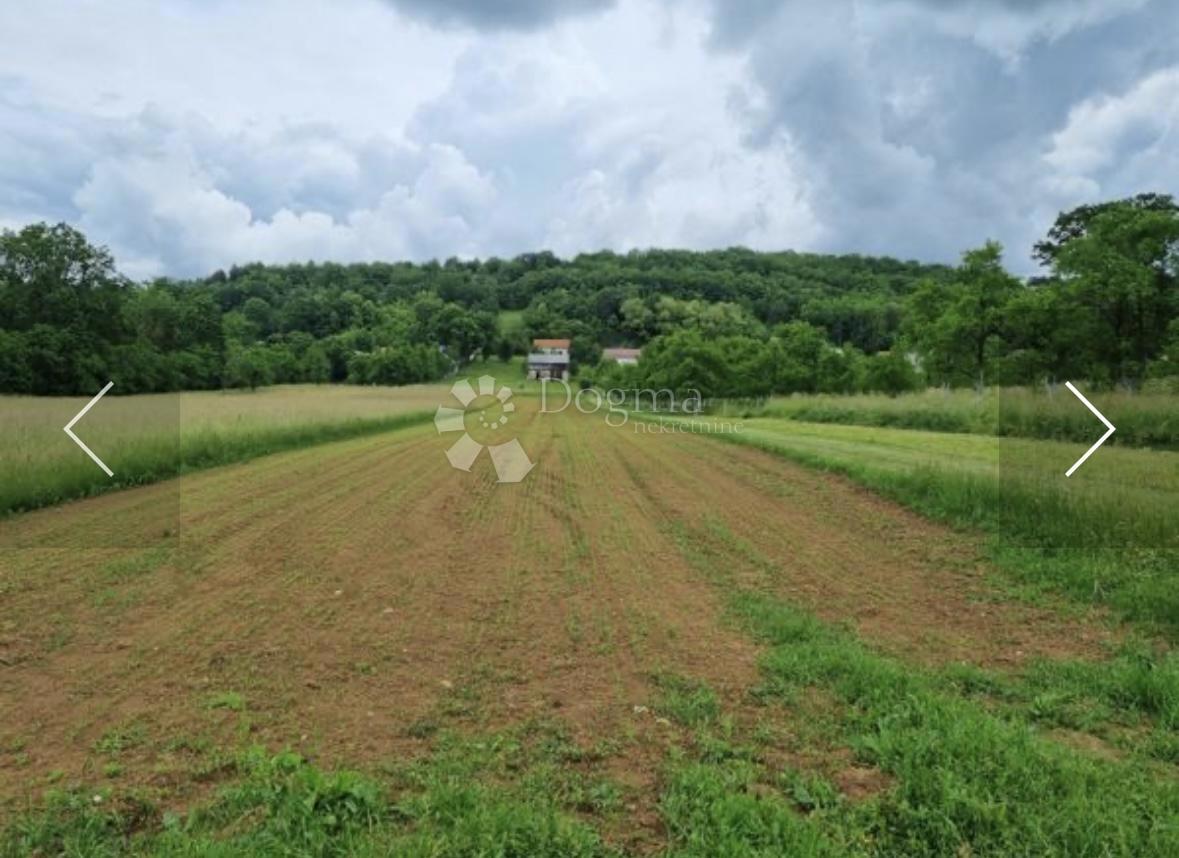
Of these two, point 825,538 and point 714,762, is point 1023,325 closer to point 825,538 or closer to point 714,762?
point 825,538

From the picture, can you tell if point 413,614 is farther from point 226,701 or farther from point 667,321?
point 667,321

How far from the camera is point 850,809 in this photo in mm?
3480

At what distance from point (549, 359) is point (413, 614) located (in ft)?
327

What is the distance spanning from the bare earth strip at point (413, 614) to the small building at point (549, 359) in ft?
287

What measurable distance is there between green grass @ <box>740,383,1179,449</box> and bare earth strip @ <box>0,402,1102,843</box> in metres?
11.4

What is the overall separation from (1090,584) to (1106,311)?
96.4ft

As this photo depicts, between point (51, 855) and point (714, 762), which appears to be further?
point (714, 762)

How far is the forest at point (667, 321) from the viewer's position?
30.6 m

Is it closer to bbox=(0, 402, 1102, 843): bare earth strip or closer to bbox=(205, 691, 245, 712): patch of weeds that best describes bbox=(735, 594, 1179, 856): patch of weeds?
bbox=(0, 402, 1102, 843): bare earth strip

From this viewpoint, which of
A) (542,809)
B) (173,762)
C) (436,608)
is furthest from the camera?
(436,608)

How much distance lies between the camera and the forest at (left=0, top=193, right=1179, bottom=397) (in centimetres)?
3062

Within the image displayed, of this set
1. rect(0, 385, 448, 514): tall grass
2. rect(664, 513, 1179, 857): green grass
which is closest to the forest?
rect(0, 385, 448, 514): tall grass

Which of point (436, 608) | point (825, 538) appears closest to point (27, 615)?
point (436, 608)

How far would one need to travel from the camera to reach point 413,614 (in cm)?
627
